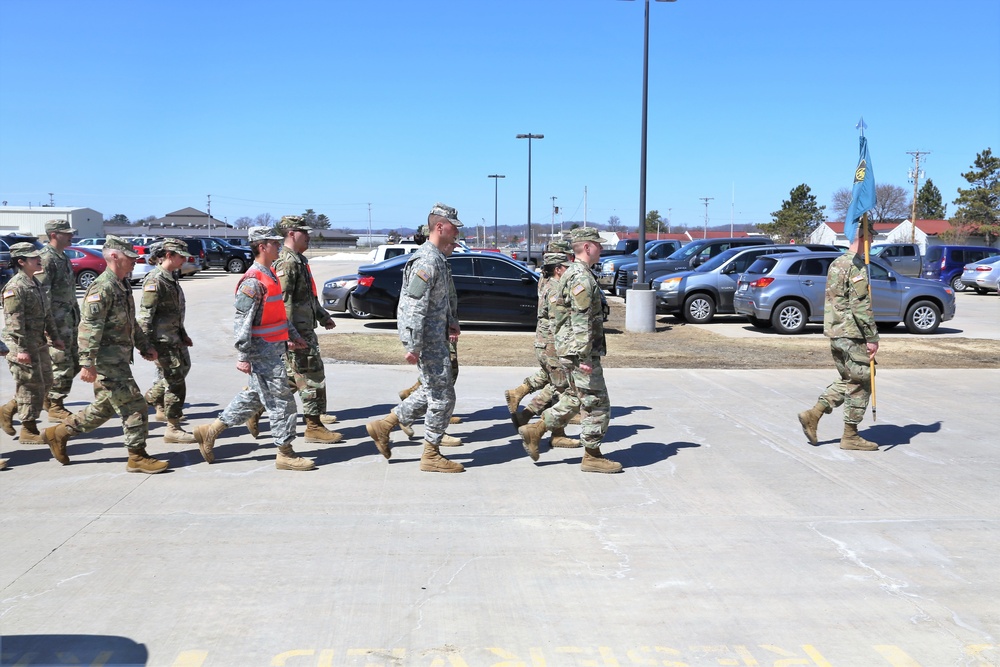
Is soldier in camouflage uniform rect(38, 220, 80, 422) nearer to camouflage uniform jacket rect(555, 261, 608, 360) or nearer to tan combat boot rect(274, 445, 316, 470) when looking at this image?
tan combat boot rect(274, 445, 316, 470)

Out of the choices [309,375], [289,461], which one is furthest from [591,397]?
[309,375]

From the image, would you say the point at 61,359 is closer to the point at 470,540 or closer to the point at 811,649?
the point at 470,540

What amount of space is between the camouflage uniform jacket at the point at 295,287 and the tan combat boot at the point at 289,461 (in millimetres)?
1175

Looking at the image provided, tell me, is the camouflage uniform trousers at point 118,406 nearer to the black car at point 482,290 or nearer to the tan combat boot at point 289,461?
the tan combat boot at point 289,461

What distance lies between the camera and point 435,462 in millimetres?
6875

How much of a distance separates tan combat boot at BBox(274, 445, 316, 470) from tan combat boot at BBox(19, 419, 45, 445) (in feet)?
7.23

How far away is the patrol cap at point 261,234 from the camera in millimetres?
6734

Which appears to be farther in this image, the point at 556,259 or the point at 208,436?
the point at 556,259

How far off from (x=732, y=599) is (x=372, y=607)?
1.76m

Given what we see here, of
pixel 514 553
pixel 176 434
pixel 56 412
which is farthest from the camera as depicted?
pixel 56 412

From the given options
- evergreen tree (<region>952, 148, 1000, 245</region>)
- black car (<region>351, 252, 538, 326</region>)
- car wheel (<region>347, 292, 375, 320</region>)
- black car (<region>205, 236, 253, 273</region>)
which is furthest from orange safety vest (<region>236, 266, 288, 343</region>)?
evergreen tree (<region>952, 148, 1000, 245</region>)

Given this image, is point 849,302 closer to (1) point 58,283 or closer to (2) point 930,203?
(1) point 58,283

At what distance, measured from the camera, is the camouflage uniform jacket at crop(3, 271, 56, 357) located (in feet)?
24.3

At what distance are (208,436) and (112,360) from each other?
0.90 metres
